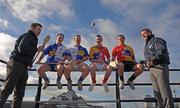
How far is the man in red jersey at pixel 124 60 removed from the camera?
7.22 metres

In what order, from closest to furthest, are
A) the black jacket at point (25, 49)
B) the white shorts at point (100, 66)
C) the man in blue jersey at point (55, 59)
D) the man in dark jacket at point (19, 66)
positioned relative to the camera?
the man in dark jacket at point (19, 66), the black jacket at point (25, 49), the man in blue jersey at point (55, 59), the white shorts at point (100, 66)

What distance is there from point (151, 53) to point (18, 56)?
3.16 m

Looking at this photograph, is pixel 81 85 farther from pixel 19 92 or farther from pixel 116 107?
pixel 19 92

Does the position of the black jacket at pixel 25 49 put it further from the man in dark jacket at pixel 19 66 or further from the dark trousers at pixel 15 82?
the dark trousers at pixel 15 82

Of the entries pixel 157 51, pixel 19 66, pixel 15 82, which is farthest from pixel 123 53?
pixel 15 82

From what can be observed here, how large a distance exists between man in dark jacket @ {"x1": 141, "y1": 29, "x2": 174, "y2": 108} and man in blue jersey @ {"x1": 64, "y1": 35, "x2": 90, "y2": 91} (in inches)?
67.2

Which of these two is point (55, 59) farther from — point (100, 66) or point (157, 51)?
point (157, 51)

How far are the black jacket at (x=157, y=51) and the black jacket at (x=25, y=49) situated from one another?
2.77m

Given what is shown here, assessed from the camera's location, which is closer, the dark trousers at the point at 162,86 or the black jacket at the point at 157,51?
the dark trousers at the point at 162,86

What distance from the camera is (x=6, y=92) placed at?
19.9ft

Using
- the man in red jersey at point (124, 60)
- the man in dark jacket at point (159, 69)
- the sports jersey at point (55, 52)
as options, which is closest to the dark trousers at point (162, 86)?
the man in dark jacket at point (159, 69)

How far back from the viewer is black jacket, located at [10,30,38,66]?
6383 mm

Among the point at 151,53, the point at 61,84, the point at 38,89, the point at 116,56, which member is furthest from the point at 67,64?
the point at 151,53

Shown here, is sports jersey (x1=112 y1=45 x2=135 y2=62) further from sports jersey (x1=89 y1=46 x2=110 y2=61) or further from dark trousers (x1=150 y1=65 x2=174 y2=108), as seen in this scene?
dark trousers (x1=150 y1=65 x2=174 y2=108)
